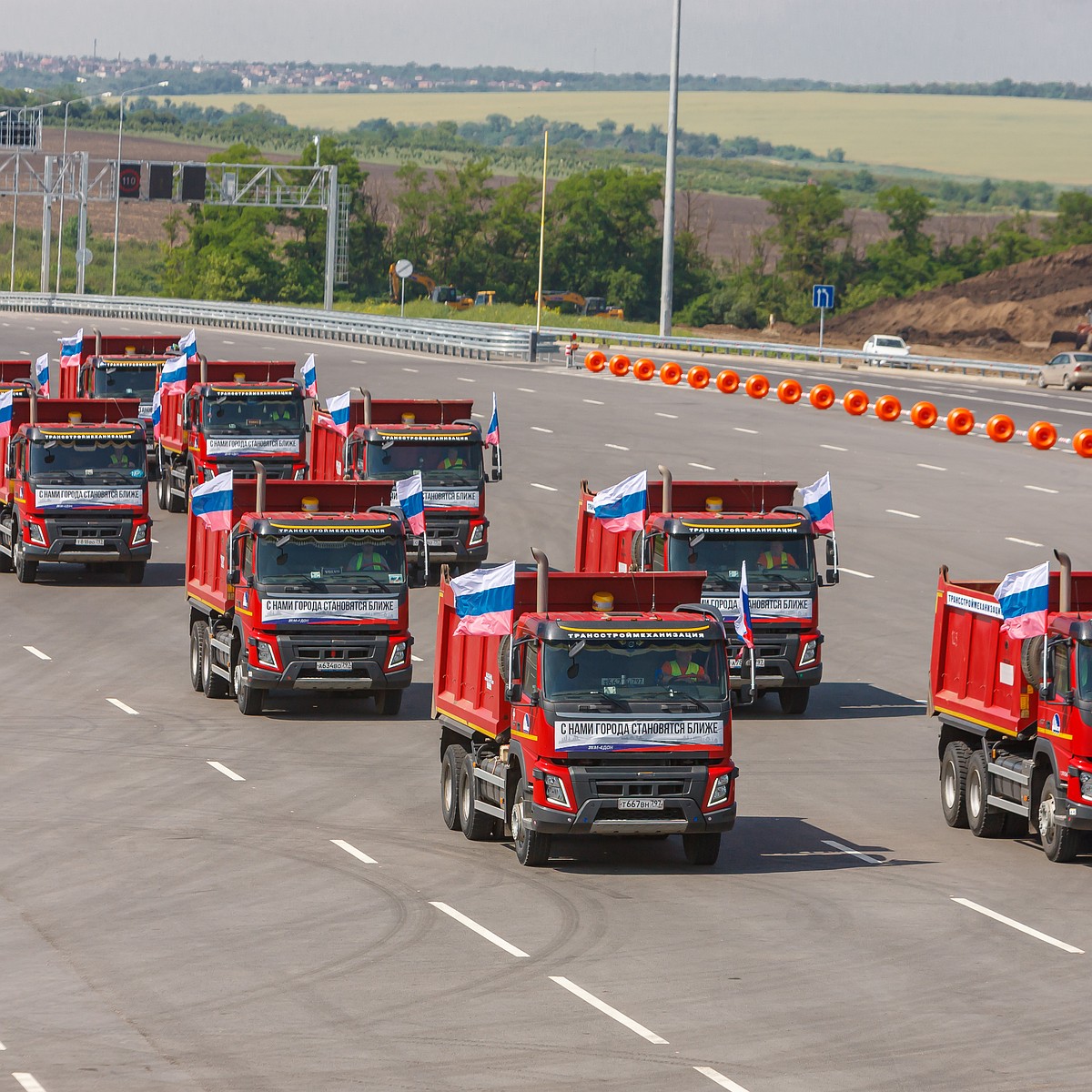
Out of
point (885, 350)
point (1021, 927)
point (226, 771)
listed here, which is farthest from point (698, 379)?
point (1021, 927)

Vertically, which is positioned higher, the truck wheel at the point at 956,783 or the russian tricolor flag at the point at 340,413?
the russian tricolor flag at the point at 340,413

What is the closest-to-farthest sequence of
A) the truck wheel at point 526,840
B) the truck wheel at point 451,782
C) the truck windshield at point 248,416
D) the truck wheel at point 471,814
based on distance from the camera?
the truck wheel at point 526,840 → the truck wheel at point 471,814 → the truck wheel at point 451,782 → the truck windshield at point 248,416

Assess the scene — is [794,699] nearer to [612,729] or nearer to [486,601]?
[486,601]

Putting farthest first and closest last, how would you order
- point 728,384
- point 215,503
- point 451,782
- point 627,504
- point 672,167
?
1. point 672,167
2. point 728,384
3. point 215,503
4. point 627,504
5. point 451,782

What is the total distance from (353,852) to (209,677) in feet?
32.5

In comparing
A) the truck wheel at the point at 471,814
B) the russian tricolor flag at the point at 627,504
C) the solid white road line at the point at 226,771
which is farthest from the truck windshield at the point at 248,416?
the truck wheel at the point at 471,814

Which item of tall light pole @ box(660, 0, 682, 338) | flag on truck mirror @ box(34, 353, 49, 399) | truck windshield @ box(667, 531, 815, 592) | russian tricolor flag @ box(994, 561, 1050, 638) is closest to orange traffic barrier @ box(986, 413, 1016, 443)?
tall light pole @ box(660, 0, 682, 338)

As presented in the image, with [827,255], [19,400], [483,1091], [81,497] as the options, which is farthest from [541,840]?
[827,255]

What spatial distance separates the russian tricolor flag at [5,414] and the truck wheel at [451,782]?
2312 centimetres

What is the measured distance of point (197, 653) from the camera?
31.8m

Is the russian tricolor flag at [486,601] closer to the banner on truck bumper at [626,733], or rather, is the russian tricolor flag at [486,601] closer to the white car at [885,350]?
the banner on truck bumper at [626,733]

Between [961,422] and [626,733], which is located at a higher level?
[961,422]

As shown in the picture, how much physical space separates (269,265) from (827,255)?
3803 centimetres

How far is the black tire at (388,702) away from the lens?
30.2m
